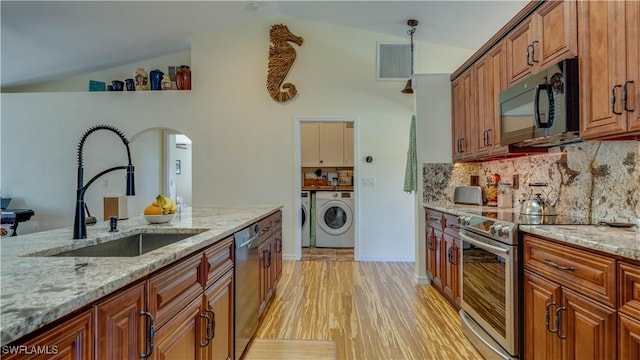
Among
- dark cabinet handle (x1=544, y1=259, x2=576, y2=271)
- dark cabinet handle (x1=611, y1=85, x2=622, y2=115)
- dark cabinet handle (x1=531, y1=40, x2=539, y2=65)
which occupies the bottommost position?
dark cabinet handle (x1=544, y1=259, x2=576, y2=271)

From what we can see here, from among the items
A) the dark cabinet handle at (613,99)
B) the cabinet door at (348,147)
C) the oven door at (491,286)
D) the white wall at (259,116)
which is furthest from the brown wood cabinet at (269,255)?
the cabinet door at (348,147)

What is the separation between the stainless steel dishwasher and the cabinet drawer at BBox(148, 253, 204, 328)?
1.60ft

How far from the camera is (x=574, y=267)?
141 centimetres

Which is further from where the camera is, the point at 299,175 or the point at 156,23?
the point at 299,175

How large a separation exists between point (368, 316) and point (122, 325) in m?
2.21

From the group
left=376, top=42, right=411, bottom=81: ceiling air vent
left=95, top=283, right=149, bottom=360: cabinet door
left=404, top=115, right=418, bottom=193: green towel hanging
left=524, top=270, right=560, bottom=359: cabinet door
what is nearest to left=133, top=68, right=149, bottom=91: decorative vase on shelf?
left=376, top=42, right=411, bottom=81: ceiling air vent

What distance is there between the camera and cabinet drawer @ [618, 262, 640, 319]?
1.14 meters

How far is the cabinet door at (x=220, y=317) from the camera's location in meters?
1.46

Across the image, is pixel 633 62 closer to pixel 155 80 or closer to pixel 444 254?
pixel 444 254

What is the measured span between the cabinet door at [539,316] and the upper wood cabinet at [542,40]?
1.31 metres

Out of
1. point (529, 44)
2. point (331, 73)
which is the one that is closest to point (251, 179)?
point (331, 73)

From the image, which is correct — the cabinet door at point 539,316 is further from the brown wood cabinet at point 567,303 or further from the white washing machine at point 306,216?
the white washing machine at point 306,216

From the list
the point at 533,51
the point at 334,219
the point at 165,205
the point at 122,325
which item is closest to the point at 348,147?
the point at 334,219

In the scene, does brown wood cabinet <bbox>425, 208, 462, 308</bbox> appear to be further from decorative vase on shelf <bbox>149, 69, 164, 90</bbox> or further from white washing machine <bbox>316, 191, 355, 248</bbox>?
decorative vase on shelf <bbox>149, 69, 164, 90</bbox>
